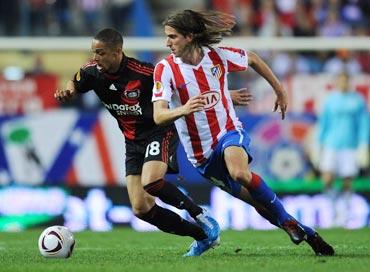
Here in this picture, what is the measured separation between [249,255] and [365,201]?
22.9ft

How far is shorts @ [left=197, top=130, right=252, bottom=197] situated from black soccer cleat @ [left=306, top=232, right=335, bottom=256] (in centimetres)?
73

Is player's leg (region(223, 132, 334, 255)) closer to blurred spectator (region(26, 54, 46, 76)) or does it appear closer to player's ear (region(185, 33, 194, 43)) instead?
player's ear (region(185, 33, 194, 43))

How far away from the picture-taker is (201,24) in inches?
326

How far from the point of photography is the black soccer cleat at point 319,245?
7.88 meters

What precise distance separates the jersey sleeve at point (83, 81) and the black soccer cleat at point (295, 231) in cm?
227

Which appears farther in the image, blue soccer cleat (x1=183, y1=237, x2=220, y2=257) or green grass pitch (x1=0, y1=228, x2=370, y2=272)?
blue soccer cleat (x1=183, y1=237, x2=220, y2=257)

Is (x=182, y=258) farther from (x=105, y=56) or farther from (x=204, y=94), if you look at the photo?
(x=105, y=56)

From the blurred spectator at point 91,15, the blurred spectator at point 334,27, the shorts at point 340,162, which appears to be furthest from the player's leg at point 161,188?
the blurred spectator at point 334,27

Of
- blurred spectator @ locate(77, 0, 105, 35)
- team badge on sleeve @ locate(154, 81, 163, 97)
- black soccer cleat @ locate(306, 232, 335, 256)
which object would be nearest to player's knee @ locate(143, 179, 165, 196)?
team badge on sleeve @ locate(154, 81, 163, 97)

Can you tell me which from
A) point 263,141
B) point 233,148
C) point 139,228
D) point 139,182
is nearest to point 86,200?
point 139,228

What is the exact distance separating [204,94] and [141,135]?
108cm

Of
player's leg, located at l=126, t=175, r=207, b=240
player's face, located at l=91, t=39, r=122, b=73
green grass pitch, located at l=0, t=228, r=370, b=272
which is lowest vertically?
green grass pitch, located at l=0, t=228, r=370, b=272

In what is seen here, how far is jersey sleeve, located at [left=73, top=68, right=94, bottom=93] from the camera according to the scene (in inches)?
353

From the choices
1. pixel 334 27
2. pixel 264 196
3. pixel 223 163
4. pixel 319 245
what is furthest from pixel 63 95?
pixel 334 27
